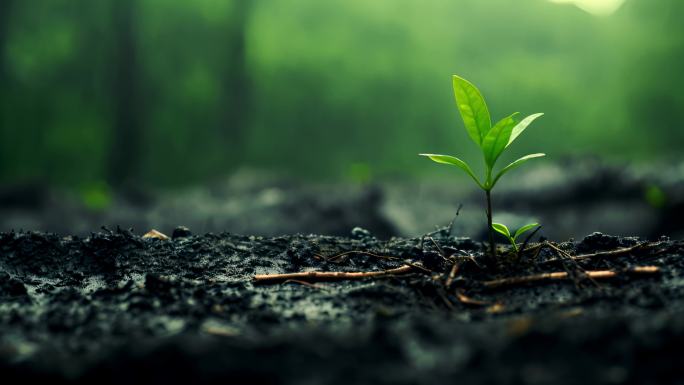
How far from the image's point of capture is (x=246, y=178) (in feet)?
38.1

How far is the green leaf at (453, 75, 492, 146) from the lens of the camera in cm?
171

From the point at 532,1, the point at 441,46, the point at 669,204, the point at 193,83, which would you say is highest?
the point at 532,1

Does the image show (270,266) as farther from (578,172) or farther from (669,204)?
(578,172)

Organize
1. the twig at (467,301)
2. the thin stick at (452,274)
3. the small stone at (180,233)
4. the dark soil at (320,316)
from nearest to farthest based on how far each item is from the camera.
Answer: the dark soil at (320,316) → the twig at (467,301) → the thin stick at (452,274) → the small stone at (180,233)

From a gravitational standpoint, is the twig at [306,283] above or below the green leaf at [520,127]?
below

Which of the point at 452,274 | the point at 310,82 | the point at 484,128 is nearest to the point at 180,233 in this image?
the point at 452,274

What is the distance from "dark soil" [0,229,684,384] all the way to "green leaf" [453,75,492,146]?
1.50 ft

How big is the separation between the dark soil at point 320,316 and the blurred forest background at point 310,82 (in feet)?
42.4

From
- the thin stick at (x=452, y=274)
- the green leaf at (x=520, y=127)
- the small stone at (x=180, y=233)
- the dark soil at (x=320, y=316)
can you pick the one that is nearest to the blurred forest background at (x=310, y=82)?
the small stone at (x=180, y=233)

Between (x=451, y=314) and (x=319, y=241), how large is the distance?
3.08 ft

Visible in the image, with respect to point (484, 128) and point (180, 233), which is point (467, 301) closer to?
point (484, 128)

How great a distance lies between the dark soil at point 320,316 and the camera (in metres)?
0.81

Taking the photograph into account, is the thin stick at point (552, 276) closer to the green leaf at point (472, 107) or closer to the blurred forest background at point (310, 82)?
the green leaf at point (472, 107)

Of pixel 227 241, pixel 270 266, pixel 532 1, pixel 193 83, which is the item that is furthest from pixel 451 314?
pixel 532 1
